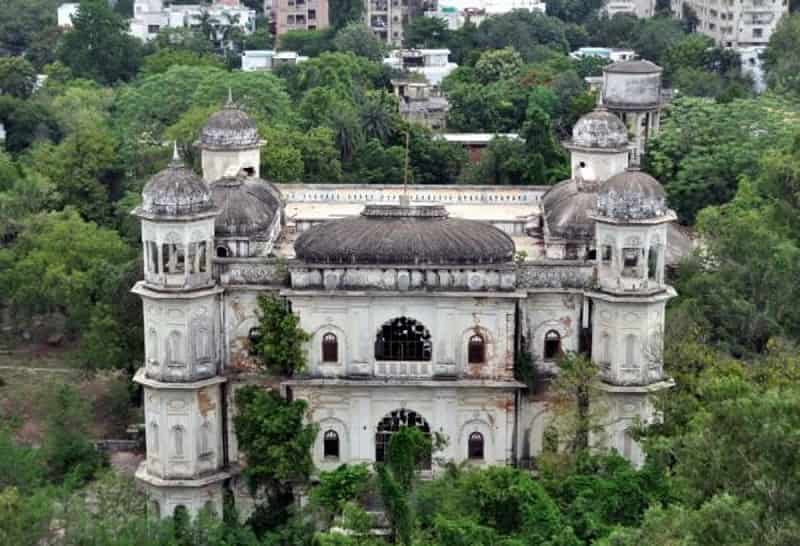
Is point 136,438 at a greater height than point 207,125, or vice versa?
point 207,125

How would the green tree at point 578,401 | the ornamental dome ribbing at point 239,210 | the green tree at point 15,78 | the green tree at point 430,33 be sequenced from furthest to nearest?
the green tree at point 430,33 → the green tree at point 15,78 → the ornamental dome ribbing at point 239,210 → the green tree at point 578,401

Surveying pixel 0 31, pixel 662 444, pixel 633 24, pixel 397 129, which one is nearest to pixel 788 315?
pixel 662 444

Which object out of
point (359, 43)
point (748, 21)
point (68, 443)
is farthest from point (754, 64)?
point (68, 443)

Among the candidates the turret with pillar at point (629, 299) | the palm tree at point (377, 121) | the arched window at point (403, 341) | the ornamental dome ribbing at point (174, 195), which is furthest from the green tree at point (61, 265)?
the palm tree at point (377, 121)

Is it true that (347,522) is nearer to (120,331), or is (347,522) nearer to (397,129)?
(120,331)

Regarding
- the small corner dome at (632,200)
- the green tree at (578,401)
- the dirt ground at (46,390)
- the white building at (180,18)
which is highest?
the white building at (180,18)

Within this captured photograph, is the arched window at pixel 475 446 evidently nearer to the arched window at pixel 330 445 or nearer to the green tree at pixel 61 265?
the arched window at pixel 330 445

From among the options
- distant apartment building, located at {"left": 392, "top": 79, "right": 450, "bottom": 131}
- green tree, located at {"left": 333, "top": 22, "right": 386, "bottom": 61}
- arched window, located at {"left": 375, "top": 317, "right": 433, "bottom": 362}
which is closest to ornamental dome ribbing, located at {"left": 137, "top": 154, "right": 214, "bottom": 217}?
arched window, located at {"left": 375, "top": 317, "right": 433, "bottom": 362}

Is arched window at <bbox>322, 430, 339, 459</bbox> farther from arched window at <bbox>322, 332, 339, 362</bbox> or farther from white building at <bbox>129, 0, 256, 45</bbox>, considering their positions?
white building at <bbox>129, 0, 256, 45</bbox>
